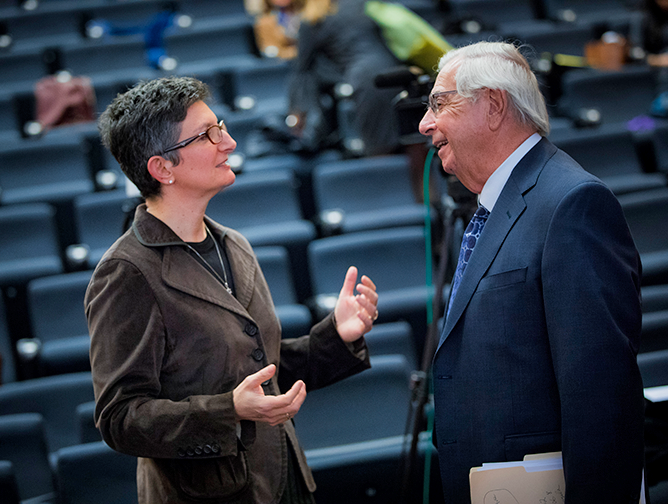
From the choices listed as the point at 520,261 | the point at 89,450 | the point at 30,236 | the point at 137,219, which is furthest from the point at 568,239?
the point at 30,236

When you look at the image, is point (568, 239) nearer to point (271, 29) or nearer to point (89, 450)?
point (89, 450)

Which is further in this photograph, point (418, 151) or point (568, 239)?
point (418, 151)

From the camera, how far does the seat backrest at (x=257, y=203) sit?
3.02 metres

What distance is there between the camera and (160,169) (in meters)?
1.24

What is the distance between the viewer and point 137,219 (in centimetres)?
126

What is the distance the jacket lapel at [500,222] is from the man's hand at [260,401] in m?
0.31

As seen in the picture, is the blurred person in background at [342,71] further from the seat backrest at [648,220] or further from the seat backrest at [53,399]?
the seat backrest at [53,399]

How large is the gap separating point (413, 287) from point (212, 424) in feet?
5.66

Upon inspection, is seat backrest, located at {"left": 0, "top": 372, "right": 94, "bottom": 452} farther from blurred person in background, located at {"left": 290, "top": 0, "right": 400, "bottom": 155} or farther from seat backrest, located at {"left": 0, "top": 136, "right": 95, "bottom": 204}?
blurred person in background, located at {"left": 290, "top": 0, "right": 400, "bottom": 155}

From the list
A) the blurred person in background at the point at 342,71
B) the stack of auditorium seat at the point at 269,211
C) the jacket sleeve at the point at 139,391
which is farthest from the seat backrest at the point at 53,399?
the blurred person in background at the point at 342,71

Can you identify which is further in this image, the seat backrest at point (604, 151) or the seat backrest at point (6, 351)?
the seat backrest at point (604, 151)

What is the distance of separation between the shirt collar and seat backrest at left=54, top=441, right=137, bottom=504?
122cm

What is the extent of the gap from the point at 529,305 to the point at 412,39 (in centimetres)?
200

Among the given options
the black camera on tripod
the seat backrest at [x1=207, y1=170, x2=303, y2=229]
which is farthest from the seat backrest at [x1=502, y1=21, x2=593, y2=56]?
the black camera on tripod
